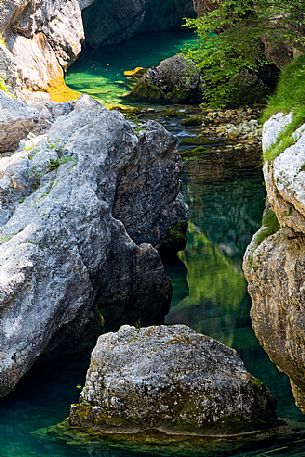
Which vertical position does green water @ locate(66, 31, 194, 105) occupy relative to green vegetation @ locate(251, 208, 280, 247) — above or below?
above

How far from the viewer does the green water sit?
2002 inches

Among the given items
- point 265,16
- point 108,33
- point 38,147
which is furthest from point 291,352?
point 108,33

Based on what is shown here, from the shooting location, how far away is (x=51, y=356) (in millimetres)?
17562

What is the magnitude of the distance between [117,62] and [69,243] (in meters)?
43.7

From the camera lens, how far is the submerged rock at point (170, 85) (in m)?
46.5

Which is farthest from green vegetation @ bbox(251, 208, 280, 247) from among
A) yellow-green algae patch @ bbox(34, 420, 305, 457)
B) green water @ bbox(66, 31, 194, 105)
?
green water @ bbox(66, 31, 194, 105)

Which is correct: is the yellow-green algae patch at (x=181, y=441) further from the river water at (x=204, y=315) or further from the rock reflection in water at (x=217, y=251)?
the rock reflection in water at (x=217, y=251)

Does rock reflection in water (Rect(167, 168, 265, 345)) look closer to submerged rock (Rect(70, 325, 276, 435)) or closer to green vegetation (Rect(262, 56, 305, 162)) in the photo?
submerged rock (Rect(70, 325, 276, 435))

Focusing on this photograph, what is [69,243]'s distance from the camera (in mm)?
17359

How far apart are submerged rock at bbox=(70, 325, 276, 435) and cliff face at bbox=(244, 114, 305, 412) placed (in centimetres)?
75

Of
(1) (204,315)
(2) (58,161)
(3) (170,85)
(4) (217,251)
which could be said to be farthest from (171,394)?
(3) (170,85)

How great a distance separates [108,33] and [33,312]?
168 feet

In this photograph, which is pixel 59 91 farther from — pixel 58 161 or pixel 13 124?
pixel 58 161

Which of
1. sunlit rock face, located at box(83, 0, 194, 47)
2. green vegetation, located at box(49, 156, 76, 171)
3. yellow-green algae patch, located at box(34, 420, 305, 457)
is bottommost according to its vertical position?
yellow-green algae patch, located at box(34, 420, 305, 457)
